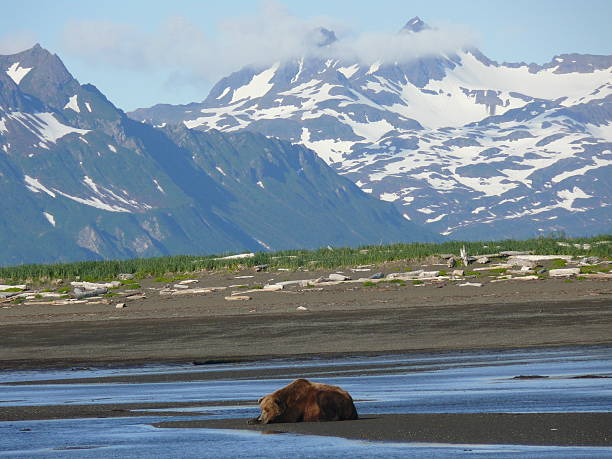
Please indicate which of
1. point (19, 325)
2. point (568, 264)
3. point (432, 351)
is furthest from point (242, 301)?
point (432, 351)

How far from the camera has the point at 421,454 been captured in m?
13.5

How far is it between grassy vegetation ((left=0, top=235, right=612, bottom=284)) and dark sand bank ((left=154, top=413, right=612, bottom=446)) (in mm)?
44917

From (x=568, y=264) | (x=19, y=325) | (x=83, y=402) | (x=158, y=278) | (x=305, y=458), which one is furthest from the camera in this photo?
(x=158, y=278)

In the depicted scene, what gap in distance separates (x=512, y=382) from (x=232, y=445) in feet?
26.1

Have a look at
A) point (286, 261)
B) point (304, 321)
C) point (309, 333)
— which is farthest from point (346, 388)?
point (286, 261)

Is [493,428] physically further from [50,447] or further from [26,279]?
[26,279]

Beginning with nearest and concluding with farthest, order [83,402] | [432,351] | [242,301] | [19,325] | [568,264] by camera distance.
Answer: [83,402]
[432,351]
[19,325]
[242,301]
[568,264]

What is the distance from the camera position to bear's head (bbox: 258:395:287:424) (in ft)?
54.3

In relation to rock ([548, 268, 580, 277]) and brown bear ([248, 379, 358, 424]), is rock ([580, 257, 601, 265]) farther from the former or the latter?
brown bear ([248, 379, 358, 424])

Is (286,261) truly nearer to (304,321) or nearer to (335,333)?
(304,321)

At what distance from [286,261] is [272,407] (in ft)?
161

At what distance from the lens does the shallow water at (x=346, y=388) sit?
565 inches

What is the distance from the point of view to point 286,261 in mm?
65500

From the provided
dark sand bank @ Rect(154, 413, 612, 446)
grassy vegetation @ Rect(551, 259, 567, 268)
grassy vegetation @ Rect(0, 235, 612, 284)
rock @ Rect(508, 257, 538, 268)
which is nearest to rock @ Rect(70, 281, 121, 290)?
grassy vegetation @ Rect(0, 235, 612, 284)
